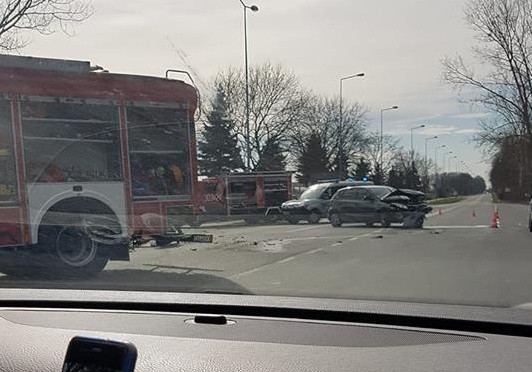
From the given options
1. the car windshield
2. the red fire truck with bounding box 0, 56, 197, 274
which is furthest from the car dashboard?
the car windshield

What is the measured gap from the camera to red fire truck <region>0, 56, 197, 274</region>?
1002 cm

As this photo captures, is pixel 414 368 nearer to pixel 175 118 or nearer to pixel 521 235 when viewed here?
pixel 175 118

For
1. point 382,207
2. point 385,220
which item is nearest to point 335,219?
→ point 382,207

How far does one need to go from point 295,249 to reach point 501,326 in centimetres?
963

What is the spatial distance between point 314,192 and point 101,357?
1885cm

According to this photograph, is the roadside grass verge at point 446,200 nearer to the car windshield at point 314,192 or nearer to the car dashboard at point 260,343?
the car windshield at point 314,192

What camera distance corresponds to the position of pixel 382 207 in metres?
17.4

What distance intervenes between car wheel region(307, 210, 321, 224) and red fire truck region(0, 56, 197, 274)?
31.0ft

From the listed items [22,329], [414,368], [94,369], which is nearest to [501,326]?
[414,368]

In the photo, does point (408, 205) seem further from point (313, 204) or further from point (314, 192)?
point (314, 192)

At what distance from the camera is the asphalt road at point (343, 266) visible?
6.61 metres

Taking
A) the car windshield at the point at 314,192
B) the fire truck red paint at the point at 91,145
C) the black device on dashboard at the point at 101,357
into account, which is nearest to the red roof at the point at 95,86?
the fire truck red paint at the point at 91,145

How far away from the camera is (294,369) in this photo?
272 centimetres

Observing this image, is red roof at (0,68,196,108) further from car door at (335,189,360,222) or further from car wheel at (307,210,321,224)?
car wheel at (307,210,321,224)
